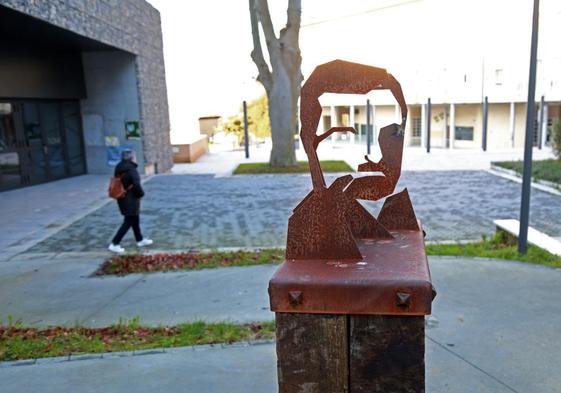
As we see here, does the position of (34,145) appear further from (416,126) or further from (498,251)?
(416,126)

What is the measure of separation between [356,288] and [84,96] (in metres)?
Result: 19.0

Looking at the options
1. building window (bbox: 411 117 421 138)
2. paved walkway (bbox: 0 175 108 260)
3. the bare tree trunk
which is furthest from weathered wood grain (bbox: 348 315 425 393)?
building window (bbox: 411 117 421 138)

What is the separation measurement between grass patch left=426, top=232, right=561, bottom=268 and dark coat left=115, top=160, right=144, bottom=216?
4.59 metres

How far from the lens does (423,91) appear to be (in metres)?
38.4

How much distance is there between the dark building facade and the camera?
15523 millimetres

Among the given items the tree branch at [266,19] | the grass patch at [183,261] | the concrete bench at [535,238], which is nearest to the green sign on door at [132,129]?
the tree branch at [266,19]

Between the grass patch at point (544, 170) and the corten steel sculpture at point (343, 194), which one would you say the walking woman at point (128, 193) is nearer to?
the corten steel sculpture at point (343, 194)

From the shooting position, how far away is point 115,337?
4.77m

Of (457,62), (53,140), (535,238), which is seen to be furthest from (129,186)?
(457,62)

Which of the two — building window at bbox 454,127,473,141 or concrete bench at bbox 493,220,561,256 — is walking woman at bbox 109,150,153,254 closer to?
concrete bench at bbox 493,220,561,256

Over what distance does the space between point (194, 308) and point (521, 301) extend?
339 cm

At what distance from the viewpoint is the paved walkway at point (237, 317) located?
3.82m

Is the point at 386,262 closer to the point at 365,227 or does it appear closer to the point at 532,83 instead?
the point at 365,227

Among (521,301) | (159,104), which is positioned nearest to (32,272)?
(521,301)
